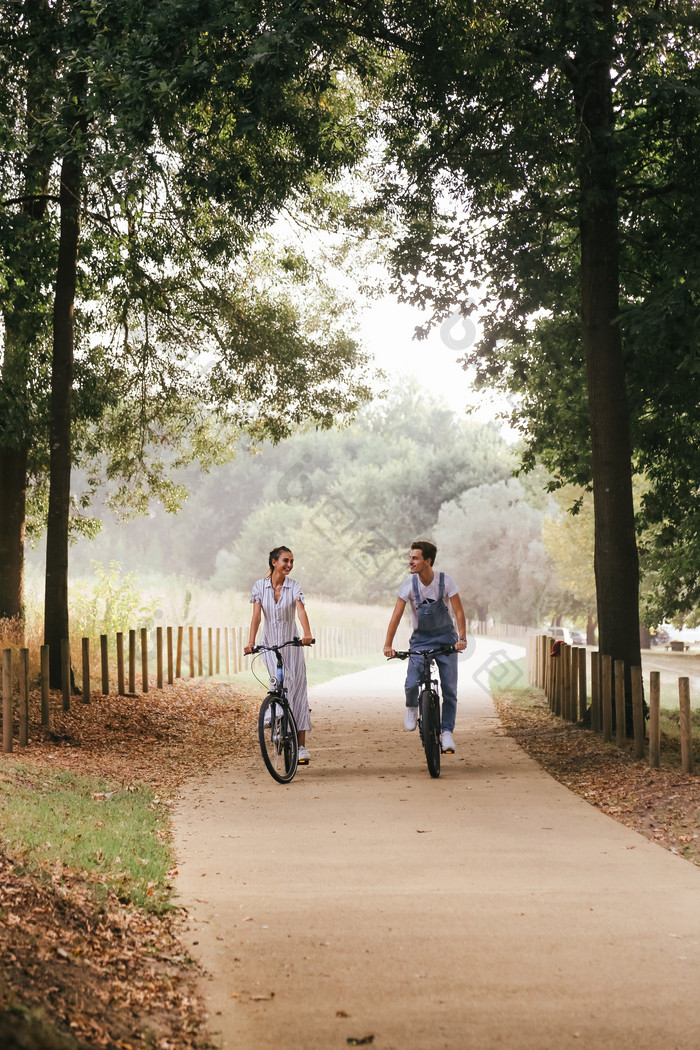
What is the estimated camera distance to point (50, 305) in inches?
715

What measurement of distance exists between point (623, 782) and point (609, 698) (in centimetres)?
294

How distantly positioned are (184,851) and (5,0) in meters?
10.9

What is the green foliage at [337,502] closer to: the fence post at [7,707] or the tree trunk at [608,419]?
the tree trunk at [608,419]

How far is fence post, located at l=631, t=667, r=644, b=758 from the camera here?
452 inches

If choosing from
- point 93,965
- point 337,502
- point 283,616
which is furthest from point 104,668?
point 337,502

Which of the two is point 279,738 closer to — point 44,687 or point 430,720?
point 430,720

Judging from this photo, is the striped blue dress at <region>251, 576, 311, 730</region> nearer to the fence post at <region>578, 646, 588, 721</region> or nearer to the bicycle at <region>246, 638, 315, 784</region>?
the bicycle at <region>246, 638, 315, 784</region>

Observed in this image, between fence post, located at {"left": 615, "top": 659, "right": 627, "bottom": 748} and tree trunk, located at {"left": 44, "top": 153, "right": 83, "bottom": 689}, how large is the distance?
7728 mm

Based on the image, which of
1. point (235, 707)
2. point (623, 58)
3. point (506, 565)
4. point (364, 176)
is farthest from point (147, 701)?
point (506, 565)

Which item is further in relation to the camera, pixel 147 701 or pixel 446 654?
pixel 147 701

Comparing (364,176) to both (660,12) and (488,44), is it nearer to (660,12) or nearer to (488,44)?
(488,44)

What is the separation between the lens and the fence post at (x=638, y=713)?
11484 mm

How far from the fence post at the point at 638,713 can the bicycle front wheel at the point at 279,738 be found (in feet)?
11.7

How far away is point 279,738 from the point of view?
10398 mm
